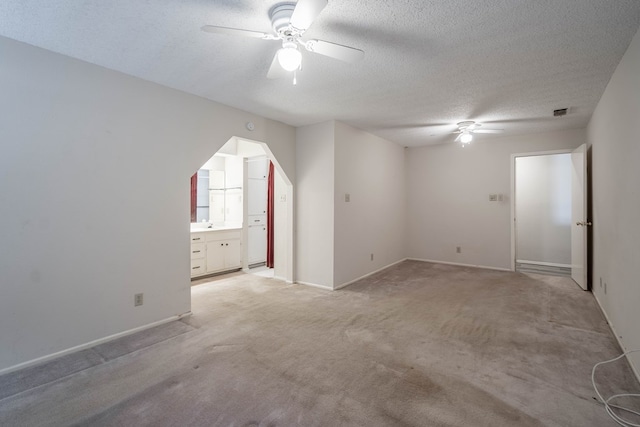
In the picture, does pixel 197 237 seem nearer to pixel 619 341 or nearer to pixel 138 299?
pixel 138 299

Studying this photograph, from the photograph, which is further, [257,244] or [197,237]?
[257,244]

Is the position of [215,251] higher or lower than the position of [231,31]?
lower

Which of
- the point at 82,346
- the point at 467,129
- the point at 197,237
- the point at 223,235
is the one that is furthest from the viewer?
the point at 223,235

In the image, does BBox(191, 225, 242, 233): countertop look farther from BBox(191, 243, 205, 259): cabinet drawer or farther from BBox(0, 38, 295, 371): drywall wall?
BBox(0, 38, 295, 371): drywall wall

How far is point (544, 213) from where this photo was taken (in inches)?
241

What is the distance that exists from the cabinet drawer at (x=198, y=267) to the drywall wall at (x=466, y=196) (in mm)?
4330

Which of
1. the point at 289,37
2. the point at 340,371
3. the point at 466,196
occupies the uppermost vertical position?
the point at 289,37

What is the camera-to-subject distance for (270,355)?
2.47 metres

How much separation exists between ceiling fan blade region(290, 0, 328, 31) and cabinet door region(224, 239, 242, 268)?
426 centimetres

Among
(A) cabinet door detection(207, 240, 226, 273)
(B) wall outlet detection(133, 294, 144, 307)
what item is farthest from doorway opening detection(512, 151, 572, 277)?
(B) wall outlet detection(133, 294, 144, 307)

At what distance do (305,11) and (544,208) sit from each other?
21.6 ft

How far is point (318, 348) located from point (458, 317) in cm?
171

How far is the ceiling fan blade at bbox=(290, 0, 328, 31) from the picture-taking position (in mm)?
1536

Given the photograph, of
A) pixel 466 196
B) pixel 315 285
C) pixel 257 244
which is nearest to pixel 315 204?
pixel 315 285
